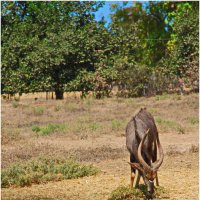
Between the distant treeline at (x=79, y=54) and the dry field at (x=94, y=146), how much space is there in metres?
10.9

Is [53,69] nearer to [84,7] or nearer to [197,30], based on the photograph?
[84,7]

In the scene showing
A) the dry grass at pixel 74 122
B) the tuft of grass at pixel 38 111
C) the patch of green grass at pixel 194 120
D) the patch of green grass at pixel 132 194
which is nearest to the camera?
the patch of green grass at pixel 132 194

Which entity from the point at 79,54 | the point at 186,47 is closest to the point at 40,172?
the point at 79,54

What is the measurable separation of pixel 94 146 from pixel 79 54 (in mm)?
23974

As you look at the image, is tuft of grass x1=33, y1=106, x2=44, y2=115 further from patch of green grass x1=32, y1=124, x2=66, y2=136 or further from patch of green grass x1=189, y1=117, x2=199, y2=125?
patch of green grass x1=189, y1=117, x2=199, y2=125

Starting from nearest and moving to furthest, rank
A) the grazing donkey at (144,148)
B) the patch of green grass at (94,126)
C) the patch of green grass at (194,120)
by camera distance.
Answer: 1. the grazing donkey at (144,148)
2. the patch of green grass at (94,126)
3. the patch of green grass at (194,120)

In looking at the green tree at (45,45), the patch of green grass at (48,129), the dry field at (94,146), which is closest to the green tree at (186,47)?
the green tree at (45,45)

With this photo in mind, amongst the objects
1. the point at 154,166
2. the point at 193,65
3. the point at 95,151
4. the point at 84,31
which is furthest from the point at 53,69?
the point at 154,166

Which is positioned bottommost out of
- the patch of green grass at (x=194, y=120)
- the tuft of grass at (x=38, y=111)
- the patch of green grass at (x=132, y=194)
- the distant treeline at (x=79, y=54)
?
the patch of green grass at (x=132, y=194)

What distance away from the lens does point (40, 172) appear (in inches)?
410

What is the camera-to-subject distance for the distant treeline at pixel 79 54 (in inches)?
1495

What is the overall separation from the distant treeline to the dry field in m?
10.9

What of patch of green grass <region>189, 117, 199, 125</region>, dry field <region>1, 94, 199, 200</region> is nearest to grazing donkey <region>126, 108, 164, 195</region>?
dry field <region>1, 94, 199, 200</region>

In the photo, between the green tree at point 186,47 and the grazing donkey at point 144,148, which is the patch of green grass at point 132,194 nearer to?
the grazing donkey at point 144,148
